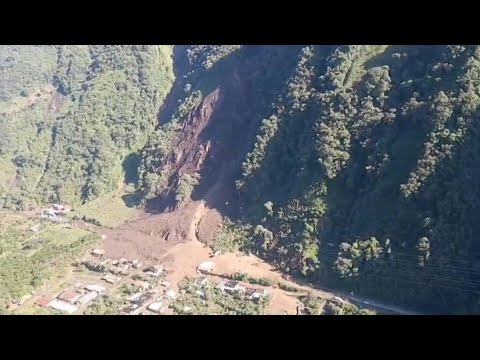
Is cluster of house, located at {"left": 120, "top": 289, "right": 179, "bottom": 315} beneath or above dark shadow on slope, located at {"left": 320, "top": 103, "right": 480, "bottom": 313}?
beneath

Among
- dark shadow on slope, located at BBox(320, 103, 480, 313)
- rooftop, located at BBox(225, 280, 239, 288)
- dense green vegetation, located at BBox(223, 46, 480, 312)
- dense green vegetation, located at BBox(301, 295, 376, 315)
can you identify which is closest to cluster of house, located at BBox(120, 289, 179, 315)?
rooftop, located at BBox(225, 280, 239, 288)

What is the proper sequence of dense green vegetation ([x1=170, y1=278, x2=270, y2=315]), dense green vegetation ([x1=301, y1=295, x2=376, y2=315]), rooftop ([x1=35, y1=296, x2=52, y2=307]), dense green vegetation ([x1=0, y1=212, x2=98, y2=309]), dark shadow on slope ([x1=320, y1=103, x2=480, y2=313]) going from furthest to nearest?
dense green vegetation ([x1=0, y1=212, x2=98, y2=309]) → rooftop ([x1=35, y1=296, x2=52, y2=307]) → dense green vegetation ([x1=170, y1=278, x2=270, y2=315]) → dense green vegetation ([x1=301, y1=295, x2=376, y2=315]) → dark shadow on slope ([x1=320, y1=103, x2=480, y2=313])

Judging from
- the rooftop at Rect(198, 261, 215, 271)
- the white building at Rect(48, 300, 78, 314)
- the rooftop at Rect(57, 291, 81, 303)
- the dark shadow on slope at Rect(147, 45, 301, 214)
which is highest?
the dark shadow on slope at Rect(147, 45, 301, 214)

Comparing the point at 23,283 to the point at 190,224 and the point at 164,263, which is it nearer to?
the point at 164,263

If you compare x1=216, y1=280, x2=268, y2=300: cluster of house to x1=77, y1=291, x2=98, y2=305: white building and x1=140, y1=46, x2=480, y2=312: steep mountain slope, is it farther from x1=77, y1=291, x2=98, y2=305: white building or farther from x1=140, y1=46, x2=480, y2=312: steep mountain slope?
x1=77, y1=291, x2=98, y2=305: white building

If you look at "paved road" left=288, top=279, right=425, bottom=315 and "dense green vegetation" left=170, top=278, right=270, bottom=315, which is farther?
"dense green vegetation" left=170, top=278, right=270, bottom=315

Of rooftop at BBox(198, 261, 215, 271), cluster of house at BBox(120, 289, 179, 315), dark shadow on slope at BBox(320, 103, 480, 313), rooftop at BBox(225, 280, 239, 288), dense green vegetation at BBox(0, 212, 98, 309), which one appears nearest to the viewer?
dark shadow on slope at BBox(320, 103, 480, 313)
